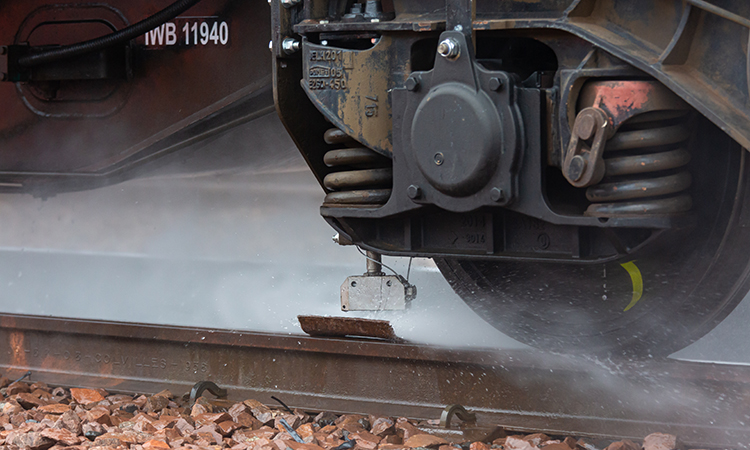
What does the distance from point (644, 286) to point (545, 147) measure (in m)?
0.70

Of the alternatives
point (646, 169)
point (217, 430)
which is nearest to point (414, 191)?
point (646, 169)

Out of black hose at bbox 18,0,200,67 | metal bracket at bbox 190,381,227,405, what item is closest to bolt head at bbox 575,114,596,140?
metal bracket at bbox 190,381,227,405

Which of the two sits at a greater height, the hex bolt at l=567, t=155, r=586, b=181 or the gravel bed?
the hex bolt at l=567, t=155, r=586, b=181

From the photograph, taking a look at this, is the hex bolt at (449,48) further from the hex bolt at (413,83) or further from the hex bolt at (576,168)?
the hex bolt at (576,168)

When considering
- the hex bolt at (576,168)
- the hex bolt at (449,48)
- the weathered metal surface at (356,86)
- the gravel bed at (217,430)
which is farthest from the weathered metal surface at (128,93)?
the hex bolt at (576,168)

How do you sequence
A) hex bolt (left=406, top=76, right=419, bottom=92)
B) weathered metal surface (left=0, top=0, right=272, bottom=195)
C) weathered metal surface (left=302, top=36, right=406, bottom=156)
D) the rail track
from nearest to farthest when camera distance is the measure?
hex bolt (left=406, top=76, right=419, bottom=92) → weathered metal surface (left=302, top=36, right=406, bottom=156) → the rail track → weathered metal surface (left=0, top=0, right=272, bottom=195)

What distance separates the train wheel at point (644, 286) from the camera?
2.22 meters

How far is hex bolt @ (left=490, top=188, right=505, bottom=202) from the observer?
208cm

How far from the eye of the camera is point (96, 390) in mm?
3176

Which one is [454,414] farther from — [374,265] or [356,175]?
[356,175]

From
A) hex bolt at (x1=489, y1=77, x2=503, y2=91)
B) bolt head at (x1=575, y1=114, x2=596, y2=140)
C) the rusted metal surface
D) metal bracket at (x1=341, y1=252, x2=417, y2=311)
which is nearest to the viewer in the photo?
bolt head at (x1=575, y1=114, x2=596, y2=140)

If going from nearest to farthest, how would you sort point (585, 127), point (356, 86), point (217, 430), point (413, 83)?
point (585, 127) → point (413, 83) → point (356, 86) → point (217, 430)

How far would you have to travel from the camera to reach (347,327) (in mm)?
2998

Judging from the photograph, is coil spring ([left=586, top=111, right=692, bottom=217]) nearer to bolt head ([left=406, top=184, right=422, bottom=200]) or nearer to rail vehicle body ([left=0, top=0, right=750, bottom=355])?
rail vehicle body ([left=0, top=0, right=750, bottom=355])
